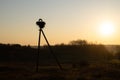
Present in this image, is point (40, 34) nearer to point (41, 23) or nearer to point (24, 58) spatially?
point (41, 23)

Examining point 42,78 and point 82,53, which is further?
point 82,53

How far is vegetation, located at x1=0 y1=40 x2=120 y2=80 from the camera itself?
19742 millimetres

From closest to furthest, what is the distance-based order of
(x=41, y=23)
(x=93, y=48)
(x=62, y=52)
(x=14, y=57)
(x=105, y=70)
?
(x=105, y=70) < (x=41, y=23) < (x=14, y=57) < (x=62, y=52) < (x=93, y=48)

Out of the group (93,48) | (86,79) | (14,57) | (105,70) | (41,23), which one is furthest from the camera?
(93,48)

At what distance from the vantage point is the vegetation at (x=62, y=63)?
19.7 metres

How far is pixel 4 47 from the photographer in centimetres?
5003

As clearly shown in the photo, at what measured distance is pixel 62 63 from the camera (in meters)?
37.0

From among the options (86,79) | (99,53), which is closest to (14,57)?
(99,53)

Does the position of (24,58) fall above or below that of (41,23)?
below

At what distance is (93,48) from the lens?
202 ft

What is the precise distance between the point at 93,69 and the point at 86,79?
4.95 m

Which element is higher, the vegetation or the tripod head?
the tripod head

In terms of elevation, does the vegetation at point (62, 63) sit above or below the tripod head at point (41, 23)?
below

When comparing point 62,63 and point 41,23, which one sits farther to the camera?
point 62,63
